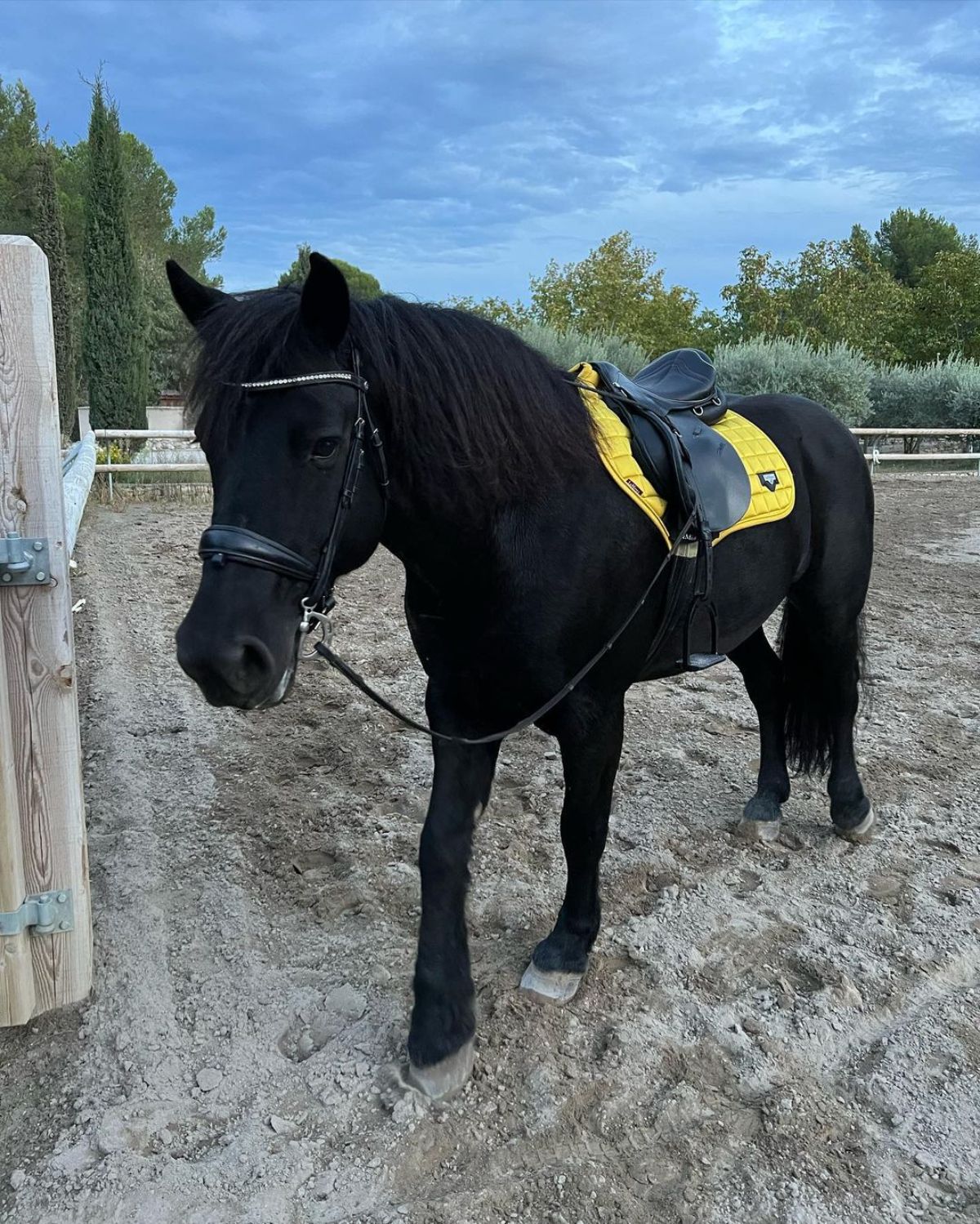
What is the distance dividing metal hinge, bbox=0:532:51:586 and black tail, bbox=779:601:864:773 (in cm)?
278

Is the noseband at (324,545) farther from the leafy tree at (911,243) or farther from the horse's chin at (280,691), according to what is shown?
the leafy tree at (911,243)

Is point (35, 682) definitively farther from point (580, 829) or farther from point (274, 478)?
point (580, 829)

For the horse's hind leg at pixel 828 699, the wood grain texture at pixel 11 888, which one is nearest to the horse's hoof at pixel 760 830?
the horse's hind leg at pixel 828 699

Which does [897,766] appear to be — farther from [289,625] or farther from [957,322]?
[957,322]

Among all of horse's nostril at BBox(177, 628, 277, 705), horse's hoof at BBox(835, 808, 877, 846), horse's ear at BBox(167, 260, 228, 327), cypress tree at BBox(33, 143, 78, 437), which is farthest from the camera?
cypress tree at BBox(33, 143, 78, 437)

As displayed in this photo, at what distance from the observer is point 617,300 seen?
1184 inches

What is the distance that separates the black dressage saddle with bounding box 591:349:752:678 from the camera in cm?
265

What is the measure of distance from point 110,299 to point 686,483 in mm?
18835

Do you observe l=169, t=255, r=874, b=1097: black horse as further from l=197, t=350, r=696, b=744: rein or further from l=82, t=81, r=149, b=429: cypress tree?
l=82, t=81, r=149, b=429: cypress tree

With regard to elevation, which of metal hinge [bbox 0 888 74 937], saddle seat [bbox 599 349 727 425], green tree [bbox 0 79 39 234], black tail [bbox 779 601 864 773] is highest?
green tree [bbox 0 79 39 234]

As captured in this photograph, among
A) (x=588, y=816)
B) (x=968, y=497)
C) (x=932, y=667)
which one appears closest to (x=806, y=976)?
(x=588, y=816)

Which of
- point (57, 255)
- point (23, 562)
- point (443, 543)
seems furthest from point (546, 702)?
point (57, 255)

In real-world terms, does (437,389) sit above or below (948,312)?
below

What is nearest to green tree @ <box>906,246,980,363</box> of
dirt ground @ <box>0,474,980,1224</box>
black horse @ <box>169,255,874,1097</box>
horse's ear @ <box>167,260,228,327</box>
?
dirt ground @ <box>0,474,980,1224</box>
